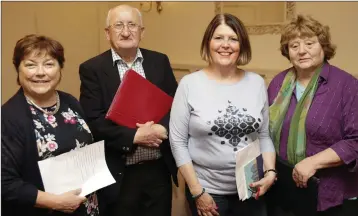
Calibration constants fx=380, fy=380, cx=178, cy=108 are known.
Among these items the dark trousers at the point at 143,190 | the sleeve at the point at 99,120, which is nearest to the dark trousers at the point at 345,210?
the dark trousers at the point at 143,190

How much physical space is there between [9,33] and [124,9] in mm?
2257

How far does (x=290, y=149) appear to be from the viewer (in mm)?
1607

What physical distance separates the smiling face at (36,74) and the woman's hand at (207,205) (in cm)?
74

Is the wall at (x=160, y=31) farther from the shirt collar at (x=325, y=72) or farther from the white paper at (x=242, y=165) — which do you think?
the white paper at (x=242, y=165)

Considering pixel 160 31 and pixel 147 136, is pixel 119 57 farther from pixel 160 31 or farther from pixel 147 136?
pixel 160 31

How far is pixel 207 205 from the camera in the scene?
1.57 metres

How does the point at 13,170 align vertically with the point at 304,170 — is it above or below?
above

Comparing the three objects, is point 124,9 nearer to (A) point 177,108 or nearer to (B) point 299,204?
(A) point 177,108

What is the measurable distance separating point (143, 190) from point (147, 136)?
297mm

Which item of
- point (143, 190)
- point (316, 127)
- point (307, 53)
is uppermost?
point (307, 53)

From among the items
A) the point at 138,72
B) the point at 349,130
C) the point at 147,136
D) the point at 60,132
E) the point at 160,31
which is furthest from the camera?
the point at 160,31

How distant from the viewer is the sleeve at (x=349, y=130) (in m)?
1.50

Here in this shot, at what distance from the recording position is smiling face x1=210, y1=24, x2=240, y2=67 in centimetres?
158

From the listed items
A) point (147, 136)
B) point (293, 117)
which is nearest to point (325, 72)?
point (293, 117)
